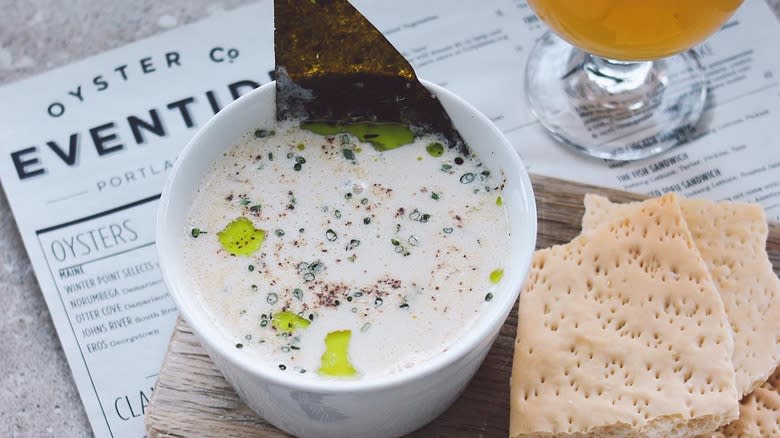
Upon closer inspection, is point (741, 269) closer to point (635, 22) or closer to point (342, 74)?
point (635, 22)

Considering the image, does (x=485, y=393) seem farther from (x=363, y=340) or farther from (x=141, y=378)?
(x=141, y=378)

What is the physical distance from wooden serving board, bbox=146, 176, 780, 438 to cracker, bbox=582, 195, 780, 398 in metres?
0.22

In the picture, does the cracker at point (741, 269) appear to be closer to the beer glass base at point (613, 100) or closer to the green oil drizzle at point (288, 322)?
the beer glass base at point (613, 100)

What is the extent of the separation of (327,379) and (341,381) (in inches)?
0.7

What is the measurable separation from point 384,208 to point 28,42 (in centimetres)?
82

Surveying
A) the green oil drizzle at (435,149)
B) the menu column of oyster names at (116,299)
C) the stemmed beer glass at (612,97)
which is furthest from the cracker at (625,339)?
the menu column of oyster names at (116,299)

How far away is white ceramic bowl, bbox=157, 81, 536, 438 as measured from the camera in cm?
99

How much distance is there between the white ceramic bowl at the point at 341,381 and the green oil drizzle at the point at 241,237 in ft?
0.16

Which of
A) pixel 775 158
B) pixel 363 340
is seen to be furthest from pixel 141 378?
pixel 775 158

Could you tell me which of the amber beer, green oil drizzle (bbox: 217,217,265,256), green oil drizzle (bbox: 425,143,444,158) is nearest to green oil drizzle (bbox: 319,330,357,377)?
green oil drizzle (bbox: 217,217,265,256)

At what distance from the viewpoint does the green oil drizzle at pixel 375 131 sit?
46.0 inches

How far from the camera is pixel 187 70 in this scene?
62.2 inches

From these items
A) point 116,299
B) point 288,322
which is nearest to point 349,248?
point 288,322

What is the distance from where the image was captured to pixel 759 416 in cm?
112
